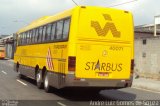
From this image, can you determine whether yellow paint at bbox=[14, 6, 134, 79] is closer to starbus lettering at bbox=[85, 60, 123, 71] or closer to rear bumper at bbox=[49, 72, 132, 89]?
starbus lettering at bbox=[85, 60, 123, 71]

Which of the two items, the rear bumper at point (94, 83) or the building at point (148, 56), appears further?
the building at point (148, 56)

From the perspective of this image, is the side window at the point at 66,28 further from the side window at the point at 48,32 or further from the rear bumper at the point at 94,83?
the side window at the point at 48,32

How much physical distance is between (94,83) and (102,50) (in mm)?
1293

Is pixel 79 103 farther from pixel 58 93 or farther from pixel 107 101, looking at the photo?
A: pixel 58 93

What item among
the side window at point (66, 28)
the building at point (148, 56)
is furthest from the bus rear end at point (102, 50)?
the building at point (148, 56)

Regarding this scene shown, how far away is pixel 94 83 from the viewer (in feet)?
48.6

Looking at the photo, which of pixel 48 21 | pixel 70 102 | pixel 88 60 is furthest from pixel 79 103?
pixel 48 21

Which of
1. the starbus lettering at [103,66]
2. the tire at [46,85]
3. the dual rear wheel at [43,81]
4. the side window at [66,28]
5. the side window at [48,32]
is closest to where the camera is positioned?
the starbus lettering at [103,66]

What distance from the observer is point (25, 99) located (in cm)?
1506

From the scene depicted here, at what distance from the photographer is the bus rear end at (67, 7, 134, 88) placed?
14.7m

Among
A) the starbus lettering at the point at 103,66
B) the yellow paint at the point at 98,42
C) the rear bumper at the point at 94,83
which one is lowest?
the rear bumper at the point at 94,83

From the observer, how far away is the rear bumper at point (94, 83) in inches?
571

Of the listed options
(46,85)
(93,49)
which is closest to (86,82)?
(93,49)

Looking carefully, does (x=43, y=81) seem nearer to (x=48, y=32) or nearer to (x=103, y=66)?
(x=48, y=32)
